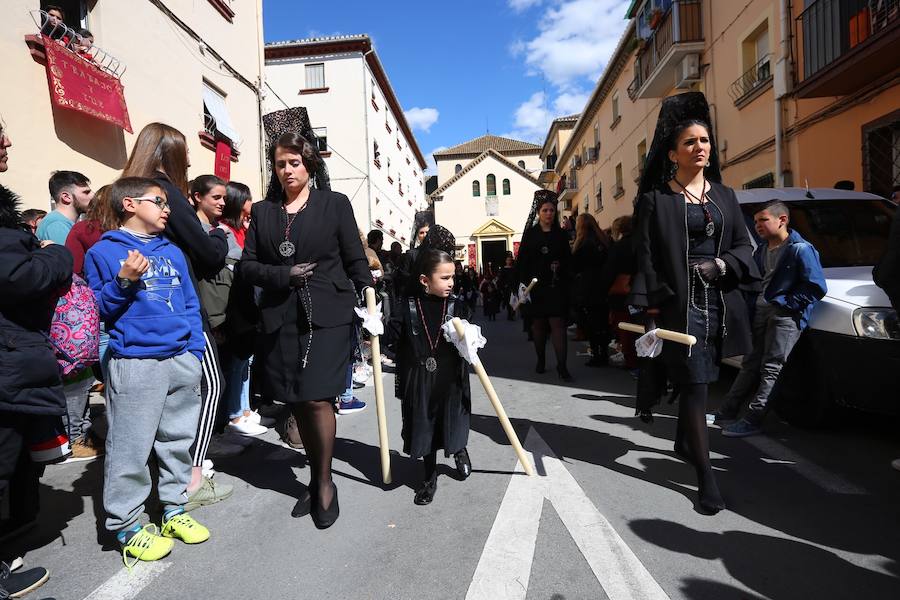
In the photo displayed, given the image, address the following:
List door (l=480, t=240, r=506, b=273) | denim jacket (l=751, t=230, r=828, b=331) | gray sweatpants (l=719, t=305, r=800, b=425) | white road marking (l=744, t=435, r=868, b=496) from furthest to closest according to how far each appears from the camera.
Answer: door (l=480, t=240, r=506, b=273), gray sweatpants (l=719, t=305, r=800, b=425), denim jacket (l=751, t=230, r=828, b=331), white road marking (l=744, t=435, r=868, b=496)

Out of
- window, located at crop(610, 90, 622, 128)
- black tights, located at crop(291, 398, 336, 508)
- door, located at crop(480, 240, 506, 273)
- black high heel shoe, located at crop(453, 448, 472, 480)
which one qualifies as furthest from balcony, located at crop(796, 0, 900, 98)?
door, located at crop(480, 240, 506, 273)

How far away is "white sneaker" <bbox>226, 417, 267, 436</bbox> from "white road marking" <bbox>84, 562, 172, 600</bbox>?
202cm

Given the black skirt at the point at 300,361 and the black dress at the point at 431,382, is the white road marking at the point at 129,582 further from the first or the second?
the black dress at the point at 431,382

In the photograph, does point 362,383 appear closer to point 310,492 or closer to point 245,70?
point 310,492

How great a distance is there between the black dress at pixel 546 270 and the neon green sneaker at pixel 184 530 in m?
4.49

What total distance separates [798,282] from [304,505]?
3573 mm

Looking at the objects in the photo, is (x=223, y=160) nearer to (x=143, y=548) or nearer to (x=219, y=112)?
(x=219, y=112)

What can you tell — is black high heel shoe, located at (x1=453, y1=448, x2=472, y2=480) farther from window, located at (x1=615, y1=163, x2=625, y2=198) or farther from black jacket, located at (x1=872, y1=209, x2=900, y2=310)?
window, located at (x1=615, y1=163, x2=625, y2=198)

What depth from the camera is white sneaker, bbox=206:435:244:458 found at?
13.1 ft

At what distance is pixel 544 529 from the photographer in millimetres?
2686

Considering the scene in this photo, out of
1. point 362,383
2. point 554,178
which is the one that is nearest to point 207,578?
point 362,383

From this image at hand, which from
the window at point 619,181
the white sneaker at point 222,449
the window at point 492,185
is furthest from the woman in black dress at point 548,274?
the window at point 492,185

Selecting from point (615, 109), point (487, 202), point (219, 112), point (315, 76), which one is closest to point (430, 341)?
point (219, 112)

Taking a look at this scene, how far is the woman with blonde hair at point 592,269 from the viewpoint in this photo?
21.3 ft
